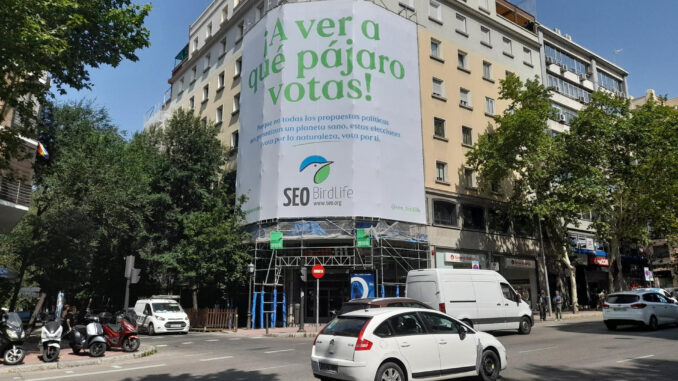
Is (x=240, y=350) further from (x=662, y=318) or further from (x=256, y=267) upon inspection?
(x=662, y=318)

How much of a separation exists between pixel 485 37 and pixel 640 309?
25.3m

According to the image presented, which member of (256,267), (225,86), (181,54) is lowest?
(256,267)

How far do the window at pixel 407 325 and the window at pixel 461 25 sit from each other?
3106cm

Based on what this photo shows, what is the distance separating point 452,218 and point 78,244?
21.4 meters

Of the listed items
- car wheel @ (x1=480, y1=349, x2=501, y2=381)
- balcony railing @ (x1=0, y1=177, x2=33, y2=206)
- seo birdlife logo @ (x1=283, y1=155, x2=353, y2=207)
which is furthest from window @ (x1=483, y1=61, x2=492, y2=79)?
car wheel @ (x1=480, y1=349, x2=501, y2=381)

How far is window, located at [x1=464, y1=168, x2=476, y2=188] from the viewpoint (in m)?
32.1

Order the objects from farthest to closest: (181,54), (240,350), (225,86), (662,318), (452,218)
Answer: (181,54), (225,86), (452,218), (662,318), (240,350)

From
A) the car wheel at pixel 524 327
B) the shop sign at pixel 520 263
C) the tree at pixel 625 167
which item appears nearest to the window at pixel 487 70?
the tree at pixel 625 167

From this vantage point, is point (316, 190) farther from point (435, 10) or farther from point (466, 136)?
point (435, 10)

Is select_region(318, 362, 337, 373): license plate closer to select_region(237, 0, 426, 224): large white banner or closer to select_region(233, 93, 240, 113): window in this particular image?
select_region(237, 0, 426, 224): large white banner

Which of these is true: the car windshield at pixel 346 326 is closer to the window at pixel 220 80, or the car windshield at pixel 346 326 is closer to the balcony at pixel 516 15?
the window at pixel 220 80

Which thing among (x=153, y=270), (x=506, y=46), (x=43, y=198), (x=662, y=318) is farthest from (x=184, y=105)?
(x=662, y=318)

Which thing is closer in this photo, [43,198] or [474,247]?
[43,198]

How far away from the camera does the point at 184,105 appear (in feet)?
144
